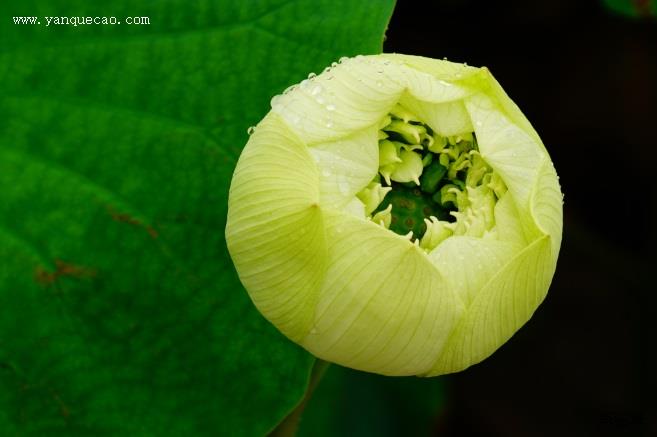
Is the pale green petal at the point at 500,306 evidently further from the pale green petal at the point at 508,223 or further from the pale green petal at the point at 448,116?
the pale green petal at the point at 448,116

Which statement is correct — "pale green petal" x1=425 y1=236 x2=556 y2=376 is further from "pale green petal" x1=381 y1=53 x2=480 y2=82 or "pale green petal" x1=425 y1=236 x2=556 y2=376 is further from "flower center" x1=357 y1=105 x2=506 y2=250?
"pale green petal" x1=381 y1=53 x2=480 y2=82

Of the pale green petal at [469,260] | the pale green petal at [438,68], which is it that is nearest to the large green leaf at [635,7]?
the pale green petal at [438,68]

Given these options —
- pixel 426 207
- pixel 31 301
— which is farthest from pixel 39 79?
pixel 426 207

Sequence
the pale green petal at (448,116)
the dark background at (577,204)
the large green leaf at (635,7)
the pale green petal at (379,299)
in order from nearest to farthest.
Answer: the pale green petal at (379,299), the pale green petal at (448,116), the large green leaf at (635,7), the dark background at (577,204)

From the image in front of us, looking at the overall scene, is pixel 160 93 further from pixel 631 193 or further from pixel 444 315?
pixel 631 193

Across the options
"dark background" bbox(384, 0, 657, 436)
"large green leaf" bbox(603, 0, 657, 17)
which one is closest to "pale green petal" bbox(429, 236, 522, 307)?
"large green leaf" bbox(603, 0, 657, 17)

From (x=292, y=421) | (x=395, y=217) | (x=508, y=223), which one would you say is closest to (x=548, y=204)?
(x=508, y=223)

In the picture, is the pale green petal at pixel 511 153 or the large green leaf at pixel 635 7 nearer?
the pale green petal at pixel 511 153
